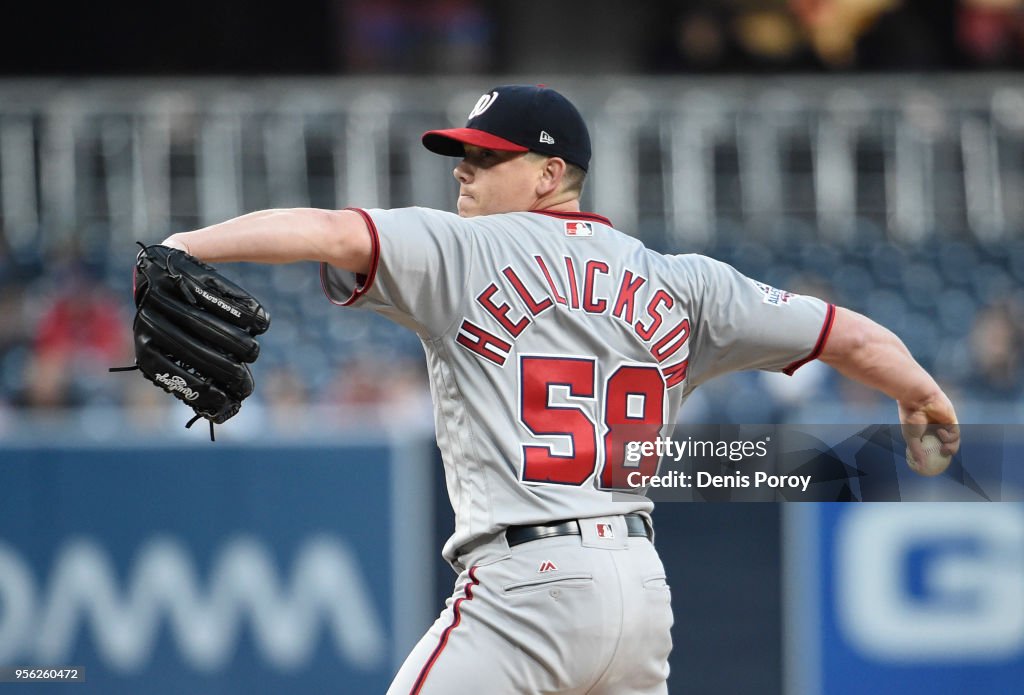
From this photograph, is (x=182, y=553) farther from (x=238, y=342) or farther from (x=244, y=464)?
(x=238, y=342)

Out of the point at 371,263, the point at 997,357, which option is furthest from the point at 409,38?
the point at 371,263

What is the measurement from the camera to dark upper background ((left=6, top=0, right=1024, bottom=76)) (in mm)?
12680

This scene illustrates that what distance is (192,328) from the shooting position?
246 cm

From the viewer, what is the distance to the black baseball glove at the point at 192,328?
2398 mm

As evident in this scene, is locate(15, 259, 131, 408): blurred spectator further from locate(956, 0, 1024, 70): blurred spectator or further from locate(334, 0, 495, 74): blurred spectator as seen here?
locate(956, 0, 1024, 70): blurred spectator

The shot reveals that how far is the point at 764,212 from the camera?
432 inches

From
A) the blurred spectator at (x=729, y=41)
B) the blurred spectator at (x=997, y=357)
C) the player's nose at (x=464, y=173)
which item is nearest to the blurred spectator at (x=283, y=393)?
the blurred spectator at (x=997, y=357)

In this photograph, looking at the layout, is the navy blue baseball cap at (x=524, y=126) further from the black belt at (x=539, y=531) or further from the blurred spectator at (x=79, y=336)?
the blurred spectator at (x=79, y=336)

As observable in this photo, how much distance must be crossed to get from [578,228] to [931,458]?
40.0 inches

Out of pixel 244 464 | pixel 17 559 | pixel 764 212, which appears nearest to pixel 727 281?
pixel 244 464

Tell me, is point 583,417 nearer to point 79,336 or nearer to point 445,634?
point 445,634

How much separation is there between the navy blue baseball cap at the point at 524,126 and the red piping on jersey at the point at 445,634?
0.83 metres

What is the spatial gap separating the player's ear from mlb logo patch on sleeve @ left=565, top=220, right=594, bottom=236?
0.09 metres

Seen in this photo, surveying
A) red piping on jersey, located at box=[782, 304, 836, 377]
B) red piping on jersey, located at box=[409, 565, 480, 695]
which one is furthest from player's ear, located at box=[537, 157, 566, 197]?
red piping on jersey, located at box=[409, 565, 480, 695]
